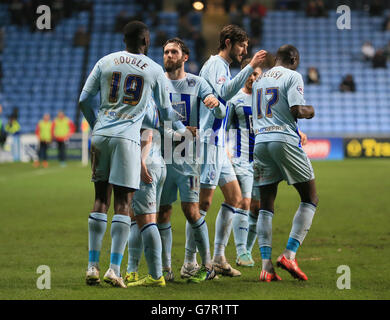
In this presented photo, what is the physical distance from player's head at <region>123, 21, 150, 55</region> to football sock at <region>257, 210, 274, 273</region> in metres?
1.84

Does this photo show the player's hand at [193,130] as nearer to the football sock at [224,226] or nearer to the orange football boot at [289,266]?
the football sock at [224,226]

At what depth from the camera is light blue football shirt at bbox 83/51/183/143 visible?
5.50 meters

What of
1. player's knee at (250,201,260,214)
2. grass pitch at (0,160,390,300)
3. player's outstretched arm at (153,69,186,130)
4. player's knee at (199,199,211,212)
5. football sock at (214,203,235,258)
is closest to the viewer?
grass pitch at (0,160,390,300)

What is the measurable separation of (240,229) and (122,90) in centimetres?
236

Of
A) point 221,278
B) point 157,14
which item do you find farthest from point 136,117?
point 157,14

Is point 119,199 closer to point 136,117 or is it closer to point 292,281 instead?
point 136,117

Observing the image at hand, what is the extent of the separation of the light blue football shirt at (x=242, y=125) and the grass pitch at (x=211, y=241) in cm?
112

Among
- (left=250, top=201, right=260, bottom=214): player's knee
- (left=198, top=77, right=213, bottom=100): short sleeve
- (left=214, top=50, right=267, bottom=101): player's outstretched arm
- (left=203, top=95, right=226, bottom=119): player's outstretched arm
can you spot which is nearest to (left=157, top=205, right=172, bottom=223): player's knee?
(left=203, top=95, right=226, bottom=119): player's outstretched arm

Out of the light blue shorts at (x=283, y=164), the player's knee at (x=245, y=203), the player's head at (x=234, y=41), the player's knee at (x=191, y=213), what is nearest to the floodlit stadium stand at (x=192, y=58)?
the player's knee at (x=245, y=203)

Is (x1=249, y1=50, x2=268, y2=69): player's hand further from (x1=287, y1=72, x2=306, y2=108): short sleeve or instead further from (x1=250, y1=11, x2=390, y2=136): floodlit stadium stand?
(x1=250, y1=11, x2=390, y2=136): floodlit stadium stand

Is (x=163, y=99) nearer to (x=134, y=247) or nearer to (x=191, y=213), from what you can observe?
(x=191, y=213)

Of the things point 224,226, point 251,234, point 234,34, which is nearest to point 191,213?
point 224,226

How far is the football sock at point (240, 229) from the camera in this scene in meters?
7.09

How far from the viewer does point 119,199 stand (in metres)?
5.53
